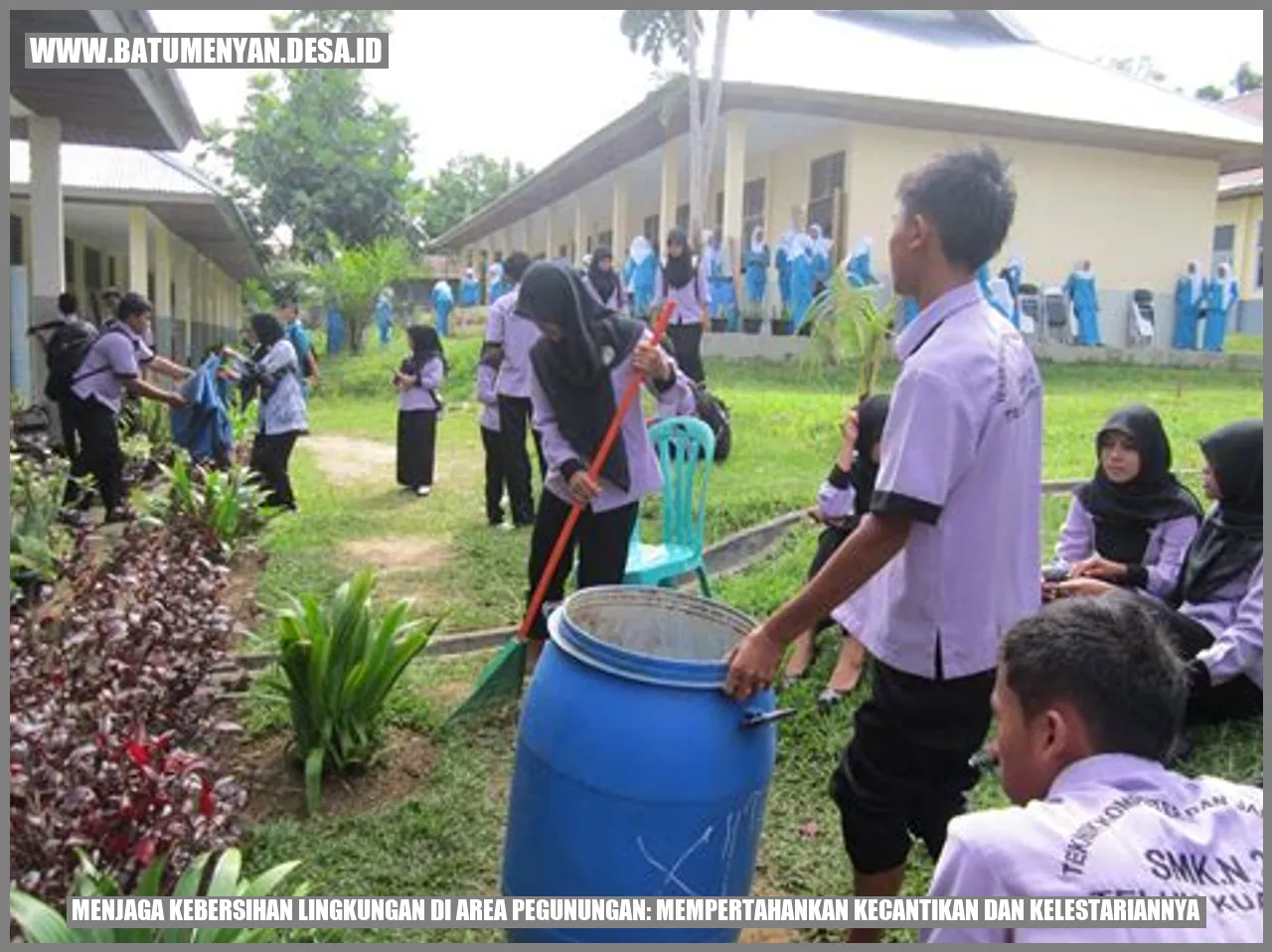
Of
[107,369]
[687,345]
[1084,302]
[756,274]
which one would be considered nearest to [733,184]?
[756,274]

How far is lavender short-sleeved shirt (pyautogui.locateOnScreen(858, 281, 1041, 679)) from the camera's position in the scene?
2.07m

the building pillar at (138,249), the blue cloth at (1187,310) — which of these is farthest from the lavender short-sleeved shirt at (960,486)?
the blue cloth at (1187,310)

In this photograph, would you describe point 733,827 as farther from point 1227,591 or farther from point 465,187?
point 465,187

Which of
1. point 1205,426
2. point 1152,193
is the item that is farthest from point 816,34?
point 1205,426

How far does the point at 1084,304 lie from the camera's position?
16.0 m

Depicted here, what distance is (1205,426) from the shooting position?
28.5ft

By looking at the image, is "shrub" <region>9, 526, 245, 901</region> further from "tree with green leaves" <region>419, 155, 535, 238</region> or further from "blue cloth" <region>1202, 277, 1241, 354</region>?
"tree with green leaves" <region>419, 155, 535, 238</region>

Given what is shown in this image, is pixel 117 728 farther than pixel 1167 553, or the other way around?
pixel 1167 553

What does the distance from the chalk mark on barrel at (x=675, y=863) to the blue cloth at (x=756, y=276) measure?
1305 cm

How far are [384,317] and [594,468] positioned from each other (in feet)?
64.6

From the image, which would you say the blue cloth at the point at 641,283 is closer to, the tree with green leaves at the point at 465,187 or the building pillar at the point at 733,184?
the building pillar at the point at 733,184

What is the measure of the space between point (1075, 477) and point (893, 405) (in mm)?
5186

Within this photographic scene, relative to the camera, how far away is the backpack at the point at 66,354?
697 cm
